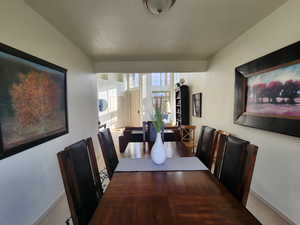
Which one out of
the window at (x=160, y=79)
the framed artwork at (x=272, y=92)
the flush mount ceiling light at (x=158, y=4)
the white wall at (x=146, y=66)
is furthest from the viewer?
the window at (x=160, y=79)

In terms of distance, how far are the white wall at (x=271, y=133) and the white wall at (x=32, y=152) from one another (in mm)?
2583

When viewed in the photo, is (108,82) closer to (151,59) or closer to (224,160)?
(151,59)

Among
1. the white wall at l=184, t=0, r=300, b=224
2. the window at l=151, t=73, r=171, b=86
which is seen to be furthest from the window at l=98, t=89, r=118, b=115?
the white wall at l=184, t=0, r=300, b=224

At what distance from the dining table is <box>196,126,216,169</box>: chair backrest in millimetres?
411

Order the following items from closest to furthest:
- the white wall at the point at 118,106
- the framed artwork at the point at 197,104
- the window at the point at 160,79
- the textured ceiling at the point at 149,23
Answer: the textured ceiling at the point at 149,23
the framed artwork at the point at 197,104
the white wall at the point at 118,106
the window at the point at 160,79

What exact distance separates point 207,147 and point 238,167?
2.21 ft

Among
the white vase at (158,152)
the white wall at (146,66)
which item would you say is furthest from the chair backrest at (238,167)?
the white wall at (146,66)

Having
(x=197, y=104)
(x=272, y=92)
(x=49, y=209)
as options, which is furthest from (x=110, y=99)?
(x=272, y=92)

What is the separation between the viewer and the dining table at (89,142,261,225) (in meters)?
0.79

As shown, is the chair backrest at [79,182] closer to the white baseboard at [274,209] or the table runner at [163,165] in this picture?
the table runner at [163,165]

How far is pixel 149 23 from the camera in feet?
6.89

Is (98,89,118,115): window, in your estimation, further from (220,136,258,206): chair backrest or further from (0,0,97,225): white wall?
(220,136,258,206): chair backrest

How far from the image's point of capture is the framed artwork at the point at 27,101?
4.54ft

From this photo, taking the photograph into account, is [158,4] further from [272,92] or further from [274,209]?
[274,209]
